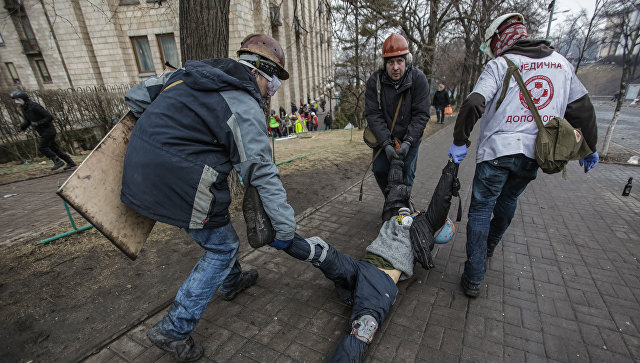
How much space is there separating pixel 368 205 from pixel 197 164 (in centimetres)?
322

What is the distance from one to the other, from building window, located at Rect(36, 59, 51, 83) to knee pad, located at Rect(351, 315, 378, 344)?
30.2 m

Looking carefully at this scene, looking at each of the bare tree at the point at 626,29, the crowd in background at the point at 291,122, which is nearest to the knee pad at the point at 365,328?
the bare tree at the point at 626,29

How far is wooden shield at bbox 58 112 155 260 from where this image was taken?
5.54ft

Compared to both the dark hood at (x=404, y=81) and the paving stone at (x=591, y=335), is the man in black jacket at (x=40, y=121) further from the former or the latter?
the paving stone at (x=591, y=335)

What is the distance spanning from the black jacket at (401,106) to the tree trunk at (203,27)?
2.12m

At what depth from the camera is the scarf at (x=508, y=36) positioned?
2.19 metres

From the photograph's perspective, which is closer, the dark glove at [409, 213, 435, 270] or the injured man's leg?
the injured man's leg

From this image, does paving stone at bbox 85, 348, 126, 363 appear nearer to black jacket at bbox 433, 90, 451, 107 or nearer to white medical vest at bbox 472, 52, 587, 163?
white medical vest at bbox 472, 52, 587, 163

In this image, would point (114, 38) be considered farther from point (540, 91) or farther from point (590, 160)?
point (590, 160)

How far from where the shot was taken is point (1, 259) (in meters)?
3.03

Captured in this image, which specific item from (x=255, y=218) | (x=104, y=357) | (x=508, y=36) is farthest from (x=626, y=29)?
(x=104, y=357)

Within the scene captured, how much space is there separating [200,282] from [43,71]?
30.4m

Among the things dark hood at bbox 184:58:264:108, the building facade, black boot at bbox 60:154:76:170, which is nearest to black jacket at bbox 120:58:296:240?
dark hood at bbox 184:58:264:108

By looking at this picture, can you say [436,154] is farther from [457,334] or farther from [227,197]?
[227,197]
